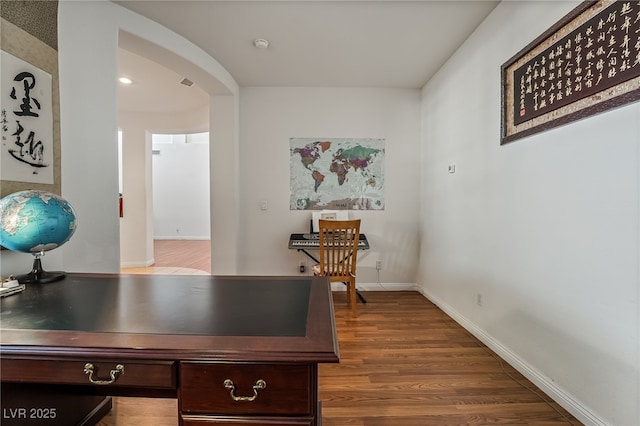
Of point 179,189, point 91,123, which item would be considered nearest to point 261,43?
point 91,123

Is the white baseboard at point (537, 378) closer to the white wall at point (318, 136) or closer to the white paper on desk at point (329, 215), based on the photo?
the white wall at point (318, 136)

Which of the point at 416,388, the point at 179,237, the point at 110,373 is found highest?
the point at 110,373

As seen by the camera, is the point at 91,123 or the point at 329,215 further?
the point at 329,215

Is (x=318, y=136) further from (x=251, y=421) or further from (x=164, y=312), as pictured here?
(x=251, y=421)

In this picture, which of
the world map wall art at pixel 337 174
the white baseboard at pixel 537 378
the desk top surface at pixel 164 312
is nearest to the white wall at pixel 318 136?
the world map wall art at pixel 337 174

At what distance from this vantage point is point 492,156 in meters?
2.13

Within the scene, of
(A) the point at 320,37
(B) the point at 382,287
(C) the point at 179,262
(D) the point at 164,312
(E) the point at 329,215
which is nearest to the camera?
(D) the point at 164,312

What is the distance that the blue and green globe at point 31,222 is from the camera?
1103 millimetres

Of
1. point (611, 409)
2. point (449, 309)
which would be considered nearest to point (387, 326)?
point (449, 309)

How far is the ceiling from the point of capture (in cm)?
204

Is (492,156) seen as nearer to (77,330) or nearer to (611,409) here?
(611,409)

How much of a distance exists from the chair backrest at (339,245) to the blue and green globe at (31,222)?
1887mm

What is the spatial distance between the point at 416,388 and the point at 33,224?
2107mm

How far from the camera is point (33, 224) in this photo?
1.12m
